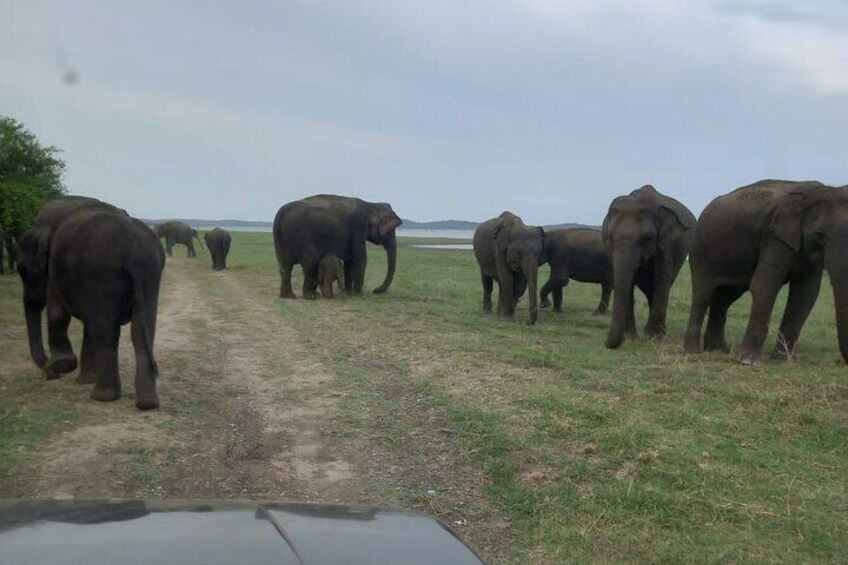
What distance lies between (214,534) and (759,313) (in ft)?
33.5

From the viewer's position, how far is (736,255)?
12.5 m

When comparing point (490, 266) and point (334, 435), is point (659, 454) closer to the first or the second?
point (334, 435)

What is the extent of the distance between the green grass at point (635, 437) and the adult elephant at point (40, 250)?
11.0ft

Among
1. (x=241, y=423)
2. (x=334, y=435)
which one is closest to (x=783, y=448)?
(x=334, y=435)

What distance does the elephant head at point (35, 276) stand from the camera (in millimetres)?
9523

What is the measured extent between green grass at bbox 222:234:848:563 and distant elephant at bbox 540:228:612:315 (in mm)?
5517

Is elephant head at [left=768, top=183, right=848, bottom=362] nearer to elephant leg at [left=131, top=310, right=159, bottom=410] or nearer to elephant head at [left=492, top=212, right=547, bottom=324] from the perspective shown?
elephant head at [left=492, top=212, right=547, bottom=324]

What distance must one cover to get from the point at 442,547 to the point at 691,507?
401cm

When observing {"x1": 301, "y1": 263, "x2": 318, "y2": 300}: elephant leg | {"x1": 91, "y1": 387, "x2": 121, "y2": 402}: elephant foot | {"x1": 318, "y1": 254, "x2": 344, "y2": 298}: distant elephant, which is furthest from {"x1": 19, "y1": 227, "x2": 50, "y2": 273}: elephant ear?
{"x1": 318, "y1": 254, "x2": 344, "y2": 298}: distant elephant

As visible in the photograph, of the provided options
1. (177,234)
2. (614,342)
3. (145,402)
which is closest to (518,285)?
(614,342)

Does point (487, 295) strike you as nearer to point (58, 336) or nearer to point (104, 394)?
point (58, 336)

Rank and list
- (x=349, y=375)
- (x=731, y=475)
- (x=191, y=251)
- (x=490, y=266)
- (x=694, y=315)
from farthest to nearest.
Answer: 1. (x=191, y=251)
2. (x=490, y=266)
3. (x=694, y=315)
4. (x=349, y=375)
5. (x=731, y=475)

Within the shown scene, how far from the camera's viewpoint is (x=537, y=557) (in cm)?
548

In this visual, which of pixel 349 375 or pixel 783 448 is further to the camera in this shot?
pixel 349 375
